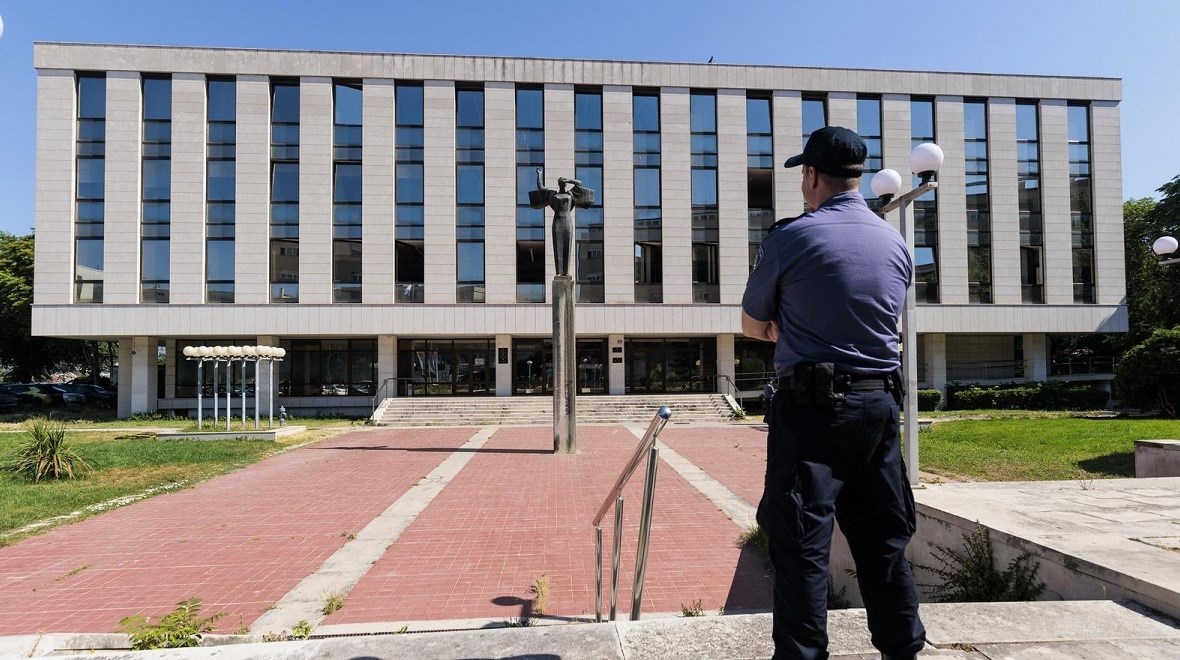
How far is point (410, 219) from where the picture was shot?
25125 millimetres

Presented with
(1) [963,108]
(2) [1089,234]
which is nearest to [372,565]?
(1) [963,108]

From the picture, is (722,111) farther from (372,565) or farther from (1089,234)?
(372,565)

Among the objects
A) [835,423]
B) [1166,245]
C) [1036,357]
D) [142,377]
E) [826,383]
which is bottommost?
[142,377]

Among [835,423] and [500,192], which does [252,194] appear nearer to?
[500,192]

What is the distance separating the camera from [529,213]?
84.2 ft

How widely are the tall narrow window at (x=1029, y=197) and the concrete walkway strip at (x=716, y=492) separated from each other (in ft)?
76.4

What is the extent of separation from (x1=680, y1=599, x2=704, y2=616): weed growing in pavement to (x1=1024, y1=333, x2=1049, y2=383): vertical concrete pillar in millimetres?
29661

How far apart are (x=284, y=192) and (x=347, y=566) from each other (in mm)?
22922

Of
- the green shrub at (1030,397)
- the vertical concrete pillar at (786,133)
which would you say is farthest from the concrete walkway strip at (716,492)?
the green shrub at (1030,397)

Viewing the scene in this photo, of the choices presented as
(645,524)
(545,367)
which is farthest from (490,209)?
(645,524)

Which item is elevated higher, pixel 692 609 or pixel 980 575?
pixel 980 575

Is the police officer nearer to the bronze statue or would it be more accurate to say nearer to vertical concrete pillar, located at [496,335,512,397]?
the bronze statue

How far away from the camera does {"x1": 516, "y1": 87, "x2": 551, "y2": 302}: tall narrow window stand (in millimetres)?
25516

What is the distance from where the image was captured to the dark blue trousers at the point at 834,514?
1.82 m
